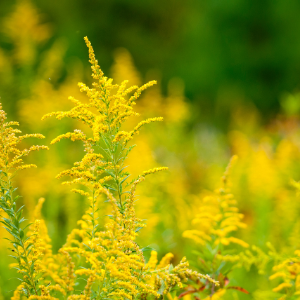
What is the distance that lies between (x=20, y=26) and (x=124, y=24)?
6.01 meters

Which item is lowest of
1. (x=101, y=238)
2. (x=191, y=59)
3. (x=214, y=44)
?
(x=101, y=238)

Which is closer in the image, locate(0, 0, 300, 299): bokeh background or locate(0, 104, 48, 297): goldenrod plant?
locate(0, 104, 48, 297): goldenrod plant

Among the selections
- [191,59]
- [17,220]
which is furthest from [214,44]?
[17,220]

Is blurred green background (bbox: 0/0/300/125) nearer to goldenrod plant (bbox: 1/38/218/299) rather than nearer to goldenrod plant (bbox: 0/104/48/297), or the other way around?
goldenrod plant (bbox: 1/38/218/299)

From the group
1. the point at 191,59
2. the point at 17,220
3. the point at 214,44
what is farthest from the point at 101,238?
the point at 214,44

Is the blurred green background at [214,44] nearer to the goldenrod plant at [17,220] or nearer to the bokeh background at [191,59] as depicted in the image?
the bokeh background at [191,59]

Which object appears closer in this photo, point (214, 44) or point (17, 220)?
point (17, 220)

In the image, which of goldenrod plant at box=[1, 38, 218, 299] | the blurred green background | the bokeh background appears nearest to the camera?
goldenrod plant at box=[1, 38, 218, 299]

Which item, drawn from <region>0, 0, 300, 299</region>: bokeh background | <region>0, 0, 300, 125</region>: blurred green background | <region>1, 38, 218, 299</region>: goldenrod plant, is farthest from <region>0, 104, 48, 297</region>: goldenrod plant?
<region>0, 0, 300, 125</region>: blurred green background

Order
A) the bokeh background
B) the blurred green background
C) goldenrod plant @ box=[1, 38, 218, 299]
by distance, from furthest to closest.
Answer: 1. the blurred green background
2. the bokeh background
3. goldenrod plant @ box=[1, 38, 218, 299]

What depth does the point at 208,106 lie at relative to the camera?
10.4 metres

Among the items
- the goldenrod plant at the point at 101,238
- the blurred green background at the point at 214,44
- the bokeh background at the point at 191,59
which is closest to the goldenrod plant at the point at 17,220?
the goldenrod plant at the point at 101,238

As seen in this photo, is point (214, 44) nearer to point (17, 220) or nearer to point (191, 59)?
point (191, 59)

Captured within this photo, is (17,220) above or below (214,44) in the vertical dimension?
below
